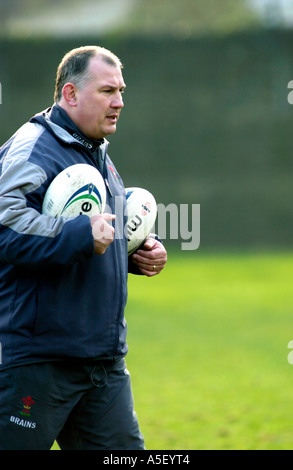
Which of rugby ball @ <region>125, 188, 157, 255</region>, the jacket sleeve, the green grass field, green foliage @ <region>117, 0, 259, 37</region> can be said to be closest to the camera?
the jacket sleeve

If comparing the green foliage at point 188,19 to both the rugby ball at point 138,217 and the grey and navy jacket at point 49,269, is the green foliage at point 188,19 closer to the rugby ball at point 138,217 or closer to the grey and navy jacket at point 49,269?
the rugby ball at point 138,217

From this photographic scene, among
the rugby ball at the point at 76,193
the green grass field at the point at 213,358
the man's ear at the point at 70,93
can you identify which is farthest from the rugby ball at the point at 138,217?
→ the green grass field at the point at 213,358

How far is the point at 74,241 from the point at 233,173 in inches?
656

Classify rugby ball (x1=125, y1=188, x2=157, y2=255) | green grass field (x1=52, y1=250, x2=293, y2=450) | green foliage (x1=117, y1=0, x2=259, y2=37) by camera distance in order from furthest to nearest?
green foliage (x1=117, y1=0, x2=259, y2=37) < green grass field (x1=52, y1=250, x2=293, y2=450) < rugby ball (x1=125, y1=188, x2=157, y2=255)

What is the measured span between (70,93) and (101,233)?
25.5 inches

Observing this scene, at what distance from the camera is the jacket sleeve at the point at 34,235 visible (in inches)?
100

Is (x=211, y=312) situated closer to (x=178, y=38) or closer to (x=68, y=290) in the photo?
(x=68, y=290)

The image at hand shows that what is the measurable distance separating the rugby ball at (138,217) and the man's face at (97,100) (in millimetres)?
469

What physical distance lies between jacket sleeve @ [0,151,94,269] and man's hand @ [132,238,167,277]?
2.14 feet

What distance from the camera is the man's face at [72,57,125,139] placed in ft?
9.39

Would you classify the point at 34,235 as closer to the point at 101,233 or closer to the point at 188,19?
the point at 101,233

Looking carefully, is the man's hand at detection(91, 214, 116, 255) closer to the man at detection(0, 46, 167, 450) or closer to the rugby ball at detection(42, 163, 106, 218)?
the man at detection(0, 46, 167, 450)

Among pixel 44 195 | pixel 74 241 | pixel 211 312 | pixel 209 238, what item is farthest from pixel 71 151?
pixel 209 238

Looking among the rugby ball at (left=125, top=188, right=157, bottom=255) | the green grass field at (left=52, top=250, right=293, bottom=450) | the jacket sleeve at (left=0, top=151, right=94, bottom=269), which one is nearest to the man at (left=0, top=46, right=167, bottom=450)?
the jacket sleeve at (left=0, top=151, right=94, bottom=269)
